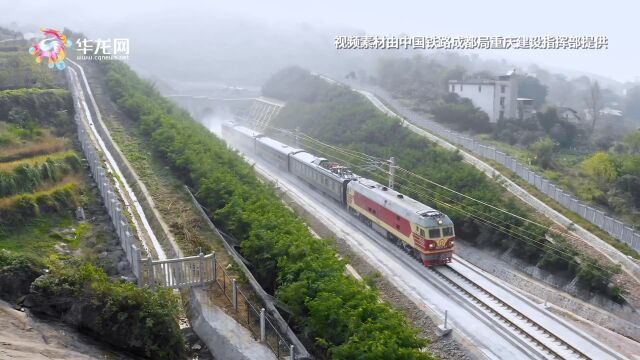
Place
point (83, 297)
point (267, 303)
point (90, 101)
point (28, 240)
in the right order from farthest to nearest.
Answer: point (90, 101) → point (28, 240) → point (267, 303) → point (83, 297)

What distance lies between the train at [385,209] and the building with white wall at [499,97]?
77.1 ft

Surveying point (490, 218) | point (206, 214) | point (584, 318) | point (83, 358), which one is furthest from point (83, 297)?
point (490, 218)

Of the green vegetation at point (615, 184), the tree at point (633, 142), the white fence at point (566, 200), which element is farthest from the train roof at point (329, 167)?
the tree at point (633, 142)

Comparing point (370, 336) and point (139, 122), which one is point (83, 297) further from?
point (139, 122)

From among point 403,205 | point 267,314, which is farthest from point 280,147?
point 267,314

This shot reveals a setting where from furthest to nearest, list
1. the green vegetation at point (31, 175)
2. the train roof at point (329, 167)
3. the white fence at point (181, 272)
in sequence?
the train roof at point (329, 167) < the green vegetation at point (31, 175) < the white fence at point (181, 272)

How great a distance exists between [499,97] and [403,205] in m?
33.3

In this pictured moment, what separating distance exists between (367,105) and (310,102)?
14409mm

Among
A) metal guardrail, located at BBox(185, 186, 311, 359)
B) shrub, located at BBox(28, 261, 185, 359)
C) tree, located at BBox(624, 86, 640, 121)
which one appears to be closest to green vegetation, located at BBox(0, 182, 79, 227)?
shrub, located at BBox(28, 261, 185, 359)

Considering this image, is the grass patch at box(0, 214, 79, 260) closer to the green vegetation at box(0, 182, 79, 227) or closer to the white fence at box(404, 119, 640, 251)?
the green vegetation at box(0, 182, 79, 227)

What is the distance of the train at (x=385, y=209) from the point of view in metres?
25.6

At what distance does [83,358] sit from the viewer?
11.5 metres

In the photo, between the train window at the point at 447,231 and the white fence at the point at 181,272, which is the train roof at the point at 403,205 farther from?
the white fence at the point at 181,272

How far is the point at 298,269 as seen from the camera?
614 inches
